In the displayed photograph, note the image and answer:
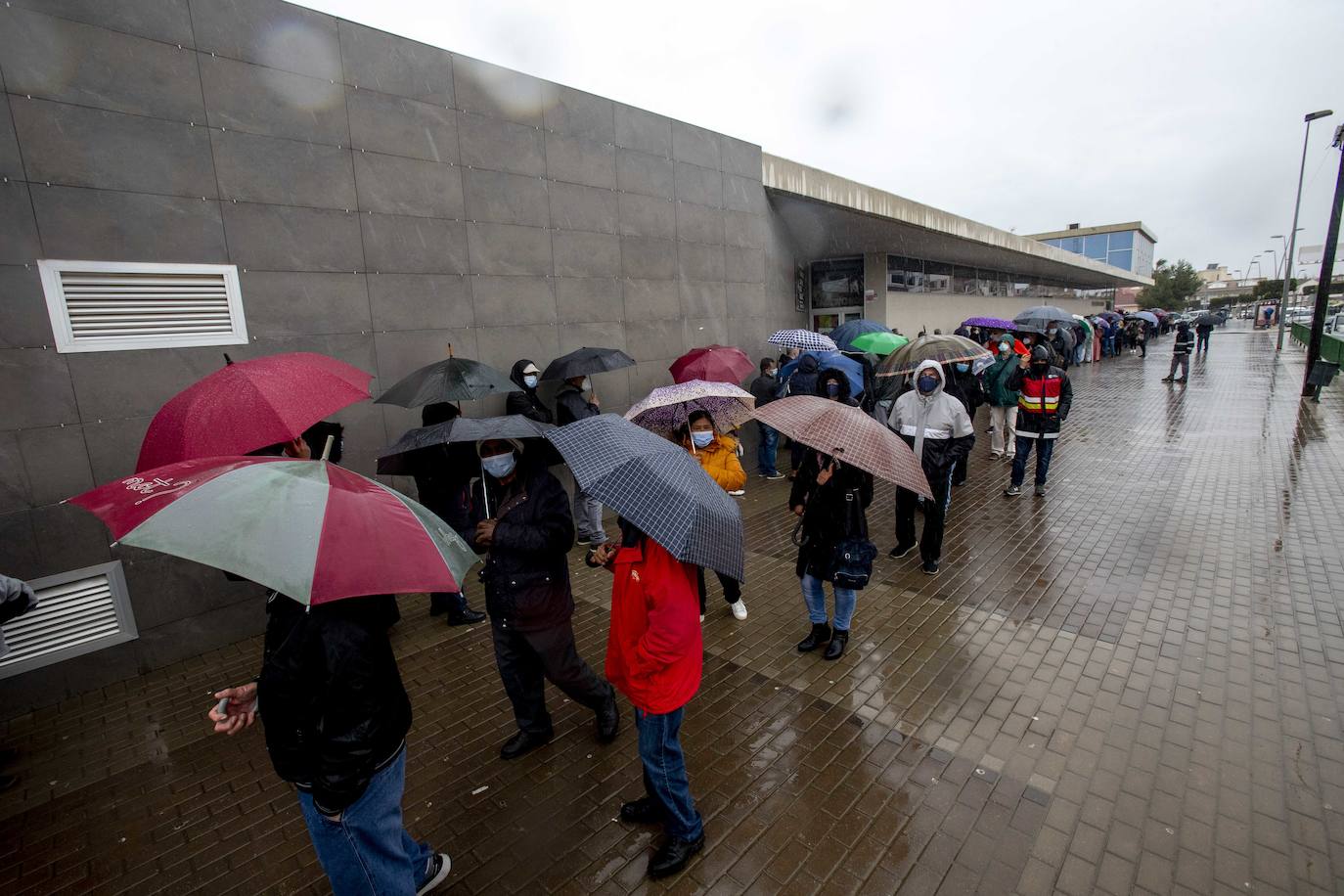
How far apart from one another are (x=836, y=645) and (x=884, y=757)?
3.62 feet

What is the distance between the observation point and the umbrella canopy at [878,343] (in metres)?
9.84

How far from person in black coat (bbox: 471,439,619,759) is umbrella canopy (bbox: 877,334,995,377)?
509 cm

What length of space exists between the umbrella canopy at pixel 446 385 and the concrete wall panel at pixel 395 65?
2915 millimetres

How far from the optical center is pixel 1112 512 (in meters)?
7.77

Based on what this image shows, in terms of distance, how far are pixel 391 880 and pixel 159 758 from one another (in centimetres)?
269

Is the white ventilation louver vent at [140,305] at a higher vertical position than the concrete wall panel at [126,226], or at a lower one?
lower

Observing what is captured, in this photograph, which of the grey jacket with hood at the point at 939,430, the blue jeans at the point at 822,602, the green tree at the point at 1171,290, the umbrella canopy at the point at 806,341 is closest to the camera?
the blue jeans at the point at 822,602

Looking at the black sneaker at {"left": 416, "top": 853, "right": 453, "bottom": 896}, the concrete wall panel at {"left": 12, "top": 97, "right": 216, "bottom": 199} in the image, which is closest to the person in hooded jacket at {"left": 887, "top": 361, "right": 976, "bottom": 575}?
the black sneaker at {"left": 416, "top": 853, "right": 453, "bottom": 896}

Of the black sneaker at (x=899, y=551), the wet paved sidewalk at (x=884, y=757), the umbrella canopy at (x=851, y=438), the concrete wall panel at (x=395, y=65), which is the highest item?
the concrete wall panel at (x=395, y=65)

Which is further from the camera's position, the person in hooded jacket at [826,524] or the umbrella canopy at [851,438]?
the person in hooded jacket at [826,524]

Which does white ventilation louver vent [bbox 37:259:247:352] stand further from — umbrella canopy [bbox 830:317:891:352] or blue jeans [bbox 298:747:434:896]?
umbrella canopy [bbox 830:317:891:352]

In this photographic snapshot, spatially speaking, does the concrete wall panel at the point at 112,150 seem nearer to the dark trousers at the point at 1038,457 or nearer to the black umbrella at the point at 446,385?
the black umbrella at the point at 446,385

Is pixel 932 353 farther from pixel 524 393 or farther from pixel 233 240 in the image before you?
pixel 233 240

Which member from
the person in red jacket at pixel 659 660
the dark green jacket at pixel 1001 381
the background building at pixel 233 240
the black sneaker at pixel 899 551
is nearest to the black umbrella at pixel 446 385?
the background building at pixel 233 240
